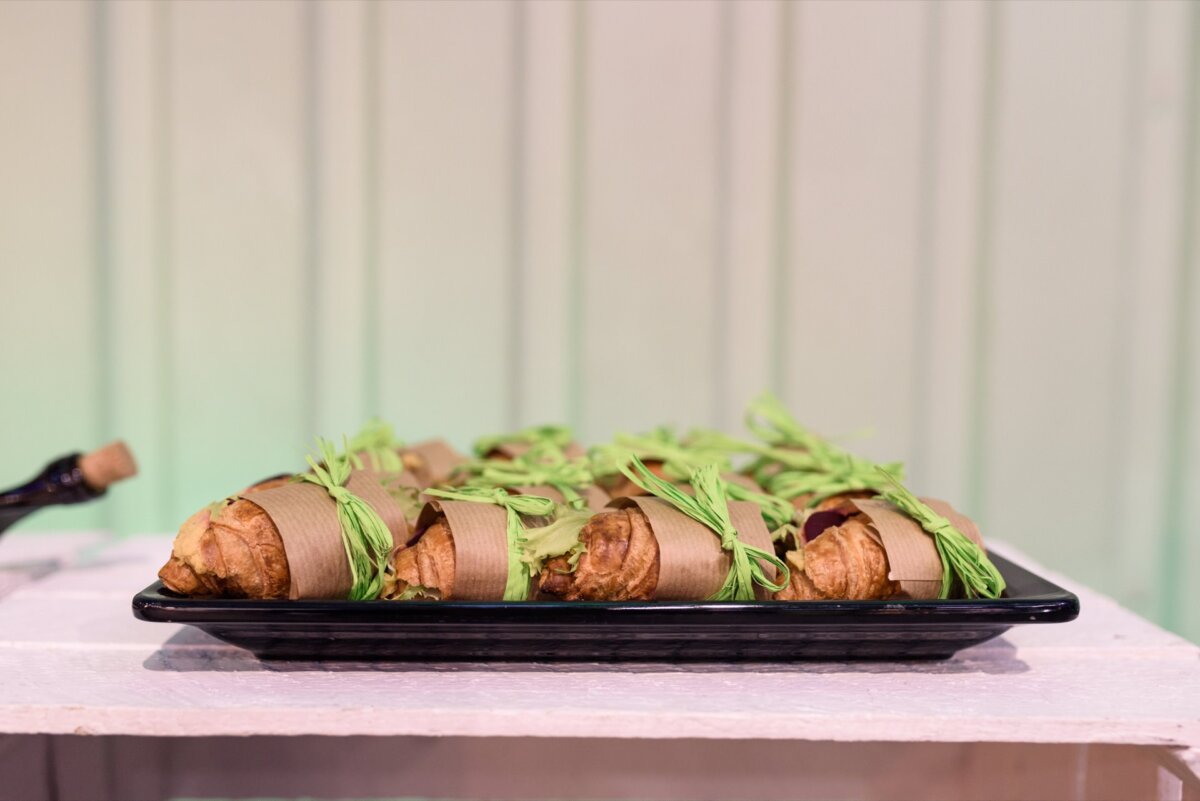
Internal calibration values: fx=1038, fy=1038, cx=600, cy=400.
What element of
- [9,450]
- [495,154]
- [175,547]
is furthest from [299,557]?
[9,450]

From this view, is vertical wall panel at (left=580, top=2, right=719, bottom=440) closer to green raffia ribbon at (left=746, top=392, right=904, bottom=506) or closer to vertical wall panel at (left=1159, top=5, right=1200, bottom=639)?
green raffia ribbon at (left=746, top=392, right=904, bottom=506)

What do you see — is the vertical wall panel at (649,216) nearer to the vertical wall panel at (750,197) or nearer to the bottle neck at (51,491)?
the vertical wall panel at (750,197)

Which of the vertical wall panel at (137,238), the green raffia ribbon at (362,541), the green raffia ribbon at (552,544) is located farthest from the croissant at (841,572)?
the vertical wall panel at (137,238)

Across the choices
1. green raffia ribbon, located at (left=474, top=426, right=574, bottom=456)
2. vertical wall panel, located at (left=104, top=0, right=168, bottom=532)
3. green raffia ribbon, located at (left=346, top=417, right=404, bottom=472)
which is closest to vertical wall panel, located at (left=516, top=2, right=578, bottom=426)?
green raffia ribbon, located at (left=474, top=426, right=574, bottom=456)

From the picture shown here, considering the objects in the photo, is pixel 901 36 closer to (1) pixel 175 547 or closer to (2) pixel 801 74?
(2) pixel 801 74

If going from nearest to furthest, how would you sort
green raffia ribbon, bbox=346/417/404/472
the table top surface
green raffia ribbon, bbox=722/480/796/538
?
the table top surface, green raffia ribbon, bbox=722/480/796/538, green raffia ribbon, bbox=346/417/404/472

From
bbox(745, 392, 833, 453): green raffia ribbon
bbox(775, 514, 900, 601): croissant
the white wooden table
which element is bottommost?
the white wooden table

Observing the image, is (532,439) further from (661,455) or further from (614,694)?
(614,694)
